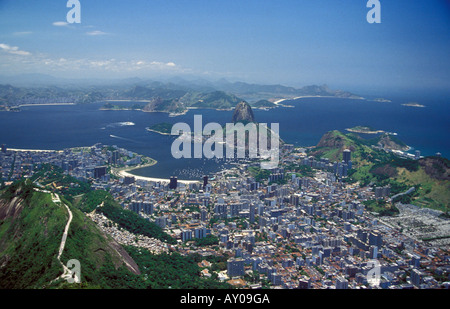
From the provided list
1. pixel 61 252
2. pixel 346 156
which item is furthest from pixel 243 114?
pixel 61 252

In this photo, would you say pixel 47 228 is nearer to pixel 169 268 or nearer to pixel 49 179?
pixel 169 268

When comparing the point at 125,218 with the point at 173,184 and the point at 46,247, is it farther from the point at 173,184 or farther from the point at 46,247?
the point at 173,184

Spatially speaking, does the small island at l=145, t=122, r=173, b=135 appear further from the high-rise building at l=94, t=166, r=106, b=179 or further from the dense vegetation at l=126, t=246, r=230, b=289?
the dense vegetation at l=126, t=246, r=230, b=289

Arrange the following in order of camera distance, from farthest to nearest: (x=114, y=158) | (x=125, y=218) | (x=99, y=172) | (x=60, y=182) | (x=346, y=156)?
(x=114, y=158) < (x=346, y=156) < (x=99, y=172) < (x=60, y=182) < (x=125, y=218)
